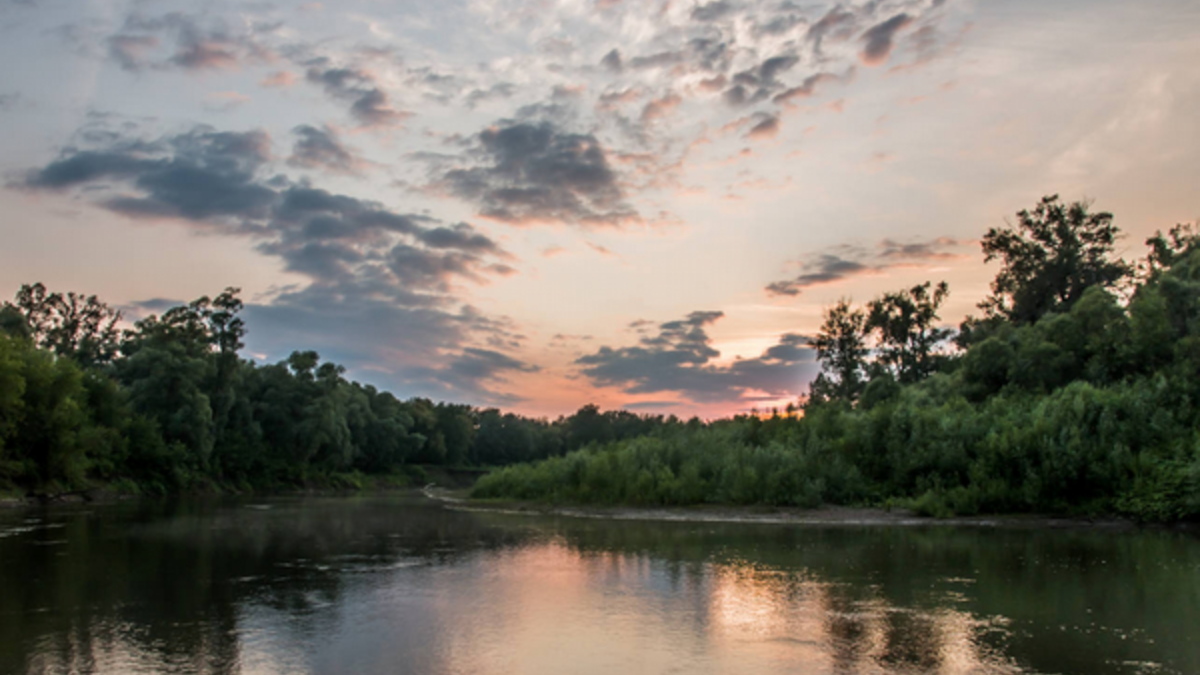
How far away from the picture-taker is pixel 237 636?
→ 9625mm

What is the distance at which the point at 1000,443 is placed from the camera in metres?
28.5

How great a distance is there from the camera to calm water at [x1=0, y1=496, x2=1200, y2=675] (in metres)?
8.63

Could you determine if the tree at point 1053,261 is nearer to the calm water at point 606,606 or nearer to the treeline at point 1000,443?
the treeline at point 1000,443

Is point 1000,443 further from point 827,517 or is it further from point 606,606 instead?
point 606,606

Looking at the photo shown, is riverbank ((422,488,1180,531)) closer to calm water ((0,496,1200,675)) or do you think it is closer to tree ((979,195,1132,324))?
calm water ((0,496,1200,675))

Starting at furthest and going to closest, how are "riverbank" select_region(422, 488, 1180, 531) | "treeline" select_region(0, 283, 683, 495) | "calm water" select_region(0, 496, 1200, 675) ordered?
1. "treeline" select_region(0, 283, 683, 495)
2. "riverbank" select_region(422, 488, 1180, 531)
3. "calm water" select_region(0, 496, 1200, 675)

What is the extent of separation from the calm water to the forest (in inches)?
289

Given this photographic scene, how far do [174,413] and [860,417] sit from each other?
59666mm

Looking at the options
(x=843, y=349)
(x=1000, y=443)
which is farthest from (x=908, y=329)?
(x=1000, y=443)

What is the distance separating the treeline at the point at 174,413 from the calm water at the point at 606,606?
27.3 meters

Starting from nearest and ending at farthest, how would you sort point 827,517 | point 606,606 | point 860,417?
1. point 606,606
2. point 827,517
3. point 860,417

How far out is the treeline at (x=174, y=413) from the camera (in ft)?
157

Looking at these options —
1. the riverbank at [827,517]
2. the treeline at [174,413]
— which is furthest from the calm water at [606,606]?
the treeline at [174,413]

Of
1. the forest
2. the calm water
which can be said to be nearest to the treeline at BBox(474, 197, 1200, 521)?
the forest
